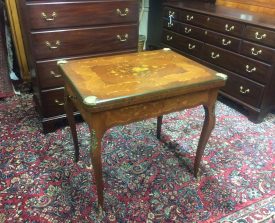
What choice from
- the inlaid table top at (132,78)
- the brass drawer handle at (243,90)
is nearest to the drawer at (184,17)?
the brass drawer handle at (243,90)

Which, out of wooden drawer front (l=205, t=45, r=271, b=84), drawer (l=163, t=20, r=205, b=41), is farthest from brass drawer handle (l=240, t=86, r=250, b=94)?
drawer (l=163, t=20, r=205, b=41)

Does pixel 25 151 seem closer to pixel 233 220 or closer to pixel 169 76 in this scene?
pixel 169 76

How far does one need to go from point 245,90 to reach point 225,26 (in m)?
0.61

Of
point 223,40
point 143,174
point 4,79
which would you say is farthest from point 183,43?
point 4,79

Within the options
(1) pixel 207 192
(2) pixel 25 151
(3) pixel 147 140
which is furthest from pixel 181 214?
(2) pixel 25 151

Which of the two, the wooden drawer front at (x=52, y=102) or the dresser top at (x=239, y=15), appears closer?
the wooden drawer front at (x=52, y=102)

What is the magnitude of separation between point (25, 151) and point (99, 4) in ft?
3.93

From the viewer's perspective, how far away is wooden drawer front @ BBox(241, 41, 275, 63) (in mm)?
2123

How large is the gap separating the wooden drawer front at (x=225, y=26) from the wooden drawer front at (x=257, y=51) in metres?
0.13

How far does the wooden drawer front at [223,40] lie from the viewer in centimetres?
239

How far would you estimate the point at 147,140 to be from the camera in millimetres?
2086

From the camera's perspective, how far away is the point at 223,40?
2.49 meters

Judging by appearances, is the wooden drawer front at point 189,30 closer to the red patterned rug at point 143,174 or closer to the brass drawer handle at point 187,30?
the brass drawer handle at point 187,30

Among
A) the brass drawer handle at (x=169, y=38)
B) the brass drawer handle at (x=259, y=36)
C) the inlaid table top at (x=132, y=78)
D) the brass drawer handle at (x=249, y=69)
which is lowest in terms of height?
the brass drawer handle at (x=249, y=69)
